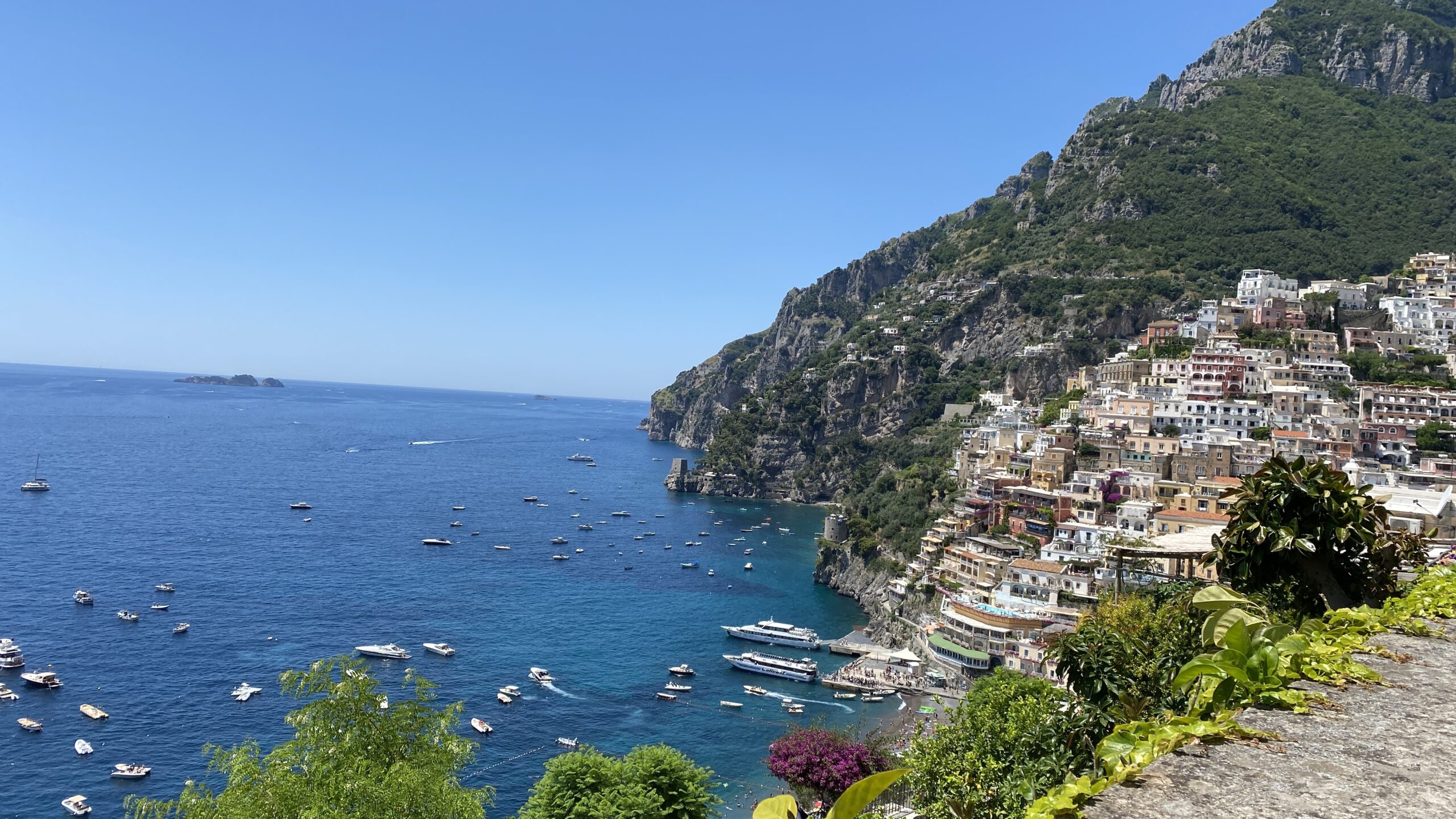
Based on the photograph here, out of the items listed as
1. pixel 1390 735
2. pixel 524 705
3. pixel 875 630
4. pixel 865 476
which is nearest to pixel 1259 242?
pixel 865 476

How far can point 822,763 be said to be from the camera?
27.1 meters

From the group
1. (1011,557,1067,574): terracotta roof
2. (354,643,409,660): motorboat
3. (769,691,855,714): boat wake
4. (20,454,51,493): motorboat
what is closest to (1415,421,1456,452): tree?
(1011,557,1067,574): terracotta roof

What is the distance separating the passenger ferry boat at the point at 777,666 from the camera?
4553 cm

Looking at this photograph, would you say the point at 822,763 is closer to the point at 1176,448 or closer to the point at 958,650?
the point at 958,650

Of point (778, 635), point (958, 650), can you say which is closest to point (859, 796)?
point (958, 650)

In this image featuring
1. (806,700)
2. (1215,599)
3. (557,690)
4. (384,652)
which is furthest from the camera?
(384,652)

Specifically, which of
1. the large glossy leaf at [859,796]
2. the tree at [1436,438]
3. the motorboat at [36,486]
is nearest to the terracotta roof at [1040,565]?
the tree at [1436,438]

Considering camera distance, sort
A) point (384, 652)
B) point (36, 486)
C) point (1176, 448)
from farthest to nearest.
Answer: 1. point (36, 486)
2. point (1176, 448)
3. point (384, 652)

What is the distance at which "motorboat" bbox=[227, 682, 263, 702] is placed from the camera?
124 feet

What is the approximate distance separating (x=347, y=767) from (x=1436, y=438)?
6554 cm

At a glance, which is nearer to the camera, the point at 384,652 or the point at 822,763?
the point at 822,763

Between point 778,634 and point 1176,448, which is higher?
point 1176,448

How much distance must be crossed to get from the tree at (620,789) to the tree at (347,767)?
4351 mm

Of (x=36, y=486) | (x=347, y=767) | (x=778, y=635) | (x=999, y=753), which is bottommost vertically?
(x=778, y=635)
